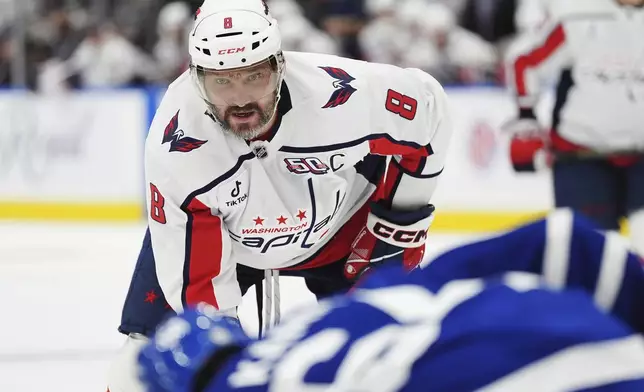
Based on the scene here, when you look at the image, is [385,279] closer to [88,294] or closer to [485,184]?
[88,294]

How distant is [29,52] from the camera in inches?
281

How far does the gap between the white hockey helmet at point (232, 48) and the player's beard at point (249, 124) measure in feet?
0.05

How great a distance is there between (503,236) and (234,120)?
A: 1133 millimetres

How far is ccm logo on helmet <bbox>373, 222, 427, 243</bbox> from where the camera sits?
7.53 feet

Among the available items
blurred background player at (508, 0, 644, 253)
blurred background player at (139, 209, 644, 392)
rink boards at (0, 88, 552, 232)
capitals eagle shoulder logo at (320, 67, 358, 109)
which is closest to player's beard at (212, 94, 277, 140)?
capitals eagle shoulder logo at (320, 67, 358, 109)

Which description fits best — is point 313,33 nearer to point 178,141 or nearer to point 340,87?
point 340,87

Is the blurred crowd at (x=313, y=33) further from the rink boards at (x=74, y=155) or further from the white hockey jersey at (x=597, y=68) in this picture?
the white hockey jersey at (x=597, y=68)

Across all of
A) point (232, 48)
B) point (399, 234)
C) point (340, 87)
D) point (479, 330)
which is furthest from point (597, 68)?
point (479, 330)

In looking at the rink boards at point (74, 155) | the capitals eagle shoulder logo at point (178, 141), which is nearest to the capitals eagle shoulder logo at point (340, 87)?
the capitals eagle shoulder logo at point (178, 141)

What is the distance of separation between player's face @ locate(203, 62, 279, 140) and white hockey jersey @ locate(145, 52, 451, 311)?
1.5 inches

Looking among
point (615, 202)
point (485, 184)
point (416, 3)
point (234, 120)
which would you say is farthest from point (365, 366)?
point (416, 3)

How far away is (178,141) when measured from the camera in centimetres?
188

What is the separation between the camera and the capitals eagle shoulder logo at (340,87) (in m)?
2.00

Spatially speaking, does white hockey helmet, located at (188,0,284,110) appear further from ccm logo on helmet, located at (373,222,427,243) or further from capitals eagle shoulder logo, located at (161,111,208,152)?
ccm logo on helmet, located at (373,222,427,243)
